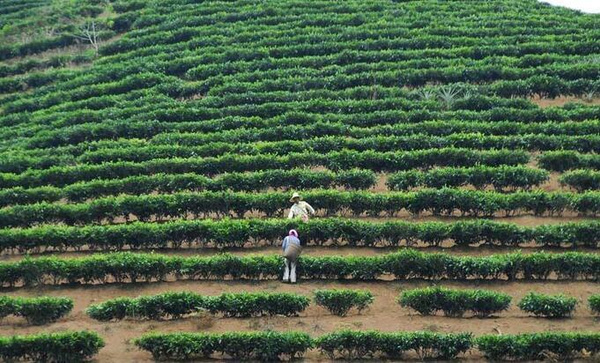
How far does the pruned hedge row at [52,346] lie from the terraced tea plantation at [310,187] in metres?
0.04

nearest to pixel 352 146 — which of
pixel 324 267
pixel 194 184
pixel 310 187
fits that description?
pixel 310 187

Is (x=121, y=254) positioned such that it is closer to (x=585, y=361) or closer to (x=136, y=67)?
(x=585, y=361)

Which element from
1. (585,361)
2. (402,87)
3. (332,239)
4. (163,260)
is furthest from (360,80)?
(585,361)

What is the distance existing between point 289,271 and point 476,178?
7.51 m

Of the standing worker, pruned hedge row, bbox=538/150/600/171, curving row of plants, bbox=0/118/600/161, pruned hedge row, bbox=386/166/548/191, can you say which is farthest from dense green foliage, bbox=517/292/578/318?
curving row of plants, bbox=0/118/600/161

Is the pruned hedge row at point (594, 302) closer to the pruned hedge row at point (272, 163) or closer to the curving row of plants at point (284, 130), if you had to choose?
the pruned hedge row at point (272, 163)

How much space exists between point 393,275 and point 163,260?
569cm

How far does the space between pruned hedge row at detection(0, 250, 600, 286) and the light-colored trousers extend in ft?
0.65

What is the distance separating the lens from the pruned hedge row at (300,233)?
70.8ft

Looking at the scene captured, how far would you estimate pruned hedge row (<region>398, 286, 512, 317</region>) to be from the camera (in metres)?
18.5

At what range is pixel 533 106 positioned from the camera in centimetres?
3059

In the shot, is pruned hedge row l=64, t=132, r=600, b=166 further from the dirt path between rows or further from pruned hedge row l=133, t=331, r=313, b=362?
pruned hedge row l=133, t=331, r=313, b=362

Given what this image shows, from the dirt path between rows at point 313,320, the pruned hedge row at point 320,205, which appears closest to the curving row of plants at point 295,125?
the pruned hedge row at point 320,205

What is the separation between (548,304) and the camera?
1848 cm
